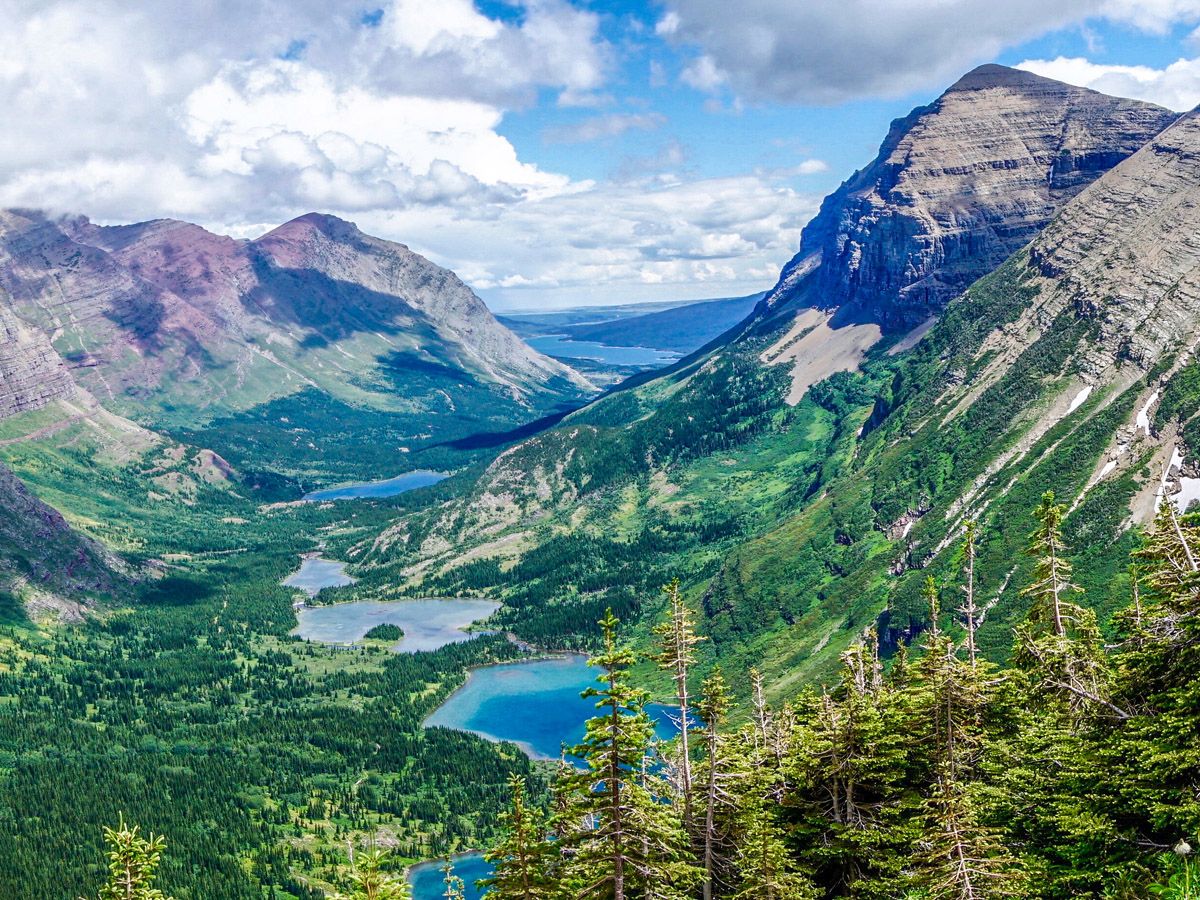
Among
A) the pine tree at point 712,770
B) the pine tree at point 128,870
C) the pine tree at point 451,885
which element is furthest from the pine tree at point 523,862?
the pine tree at point 451,885

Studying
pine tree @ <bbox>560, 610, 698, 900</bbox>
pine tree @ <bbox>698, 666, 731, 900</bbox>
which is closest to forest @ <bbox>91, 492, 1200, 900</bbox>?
pine tree @ <bbox>560, 610, 698, 900</bbox>

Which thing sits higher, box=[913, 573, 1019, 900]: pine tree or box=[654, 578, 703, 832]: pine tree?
box=[654, 578, 703, 832]: pine tree

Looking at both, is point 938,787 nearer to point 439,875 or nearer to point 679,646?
point 679,646

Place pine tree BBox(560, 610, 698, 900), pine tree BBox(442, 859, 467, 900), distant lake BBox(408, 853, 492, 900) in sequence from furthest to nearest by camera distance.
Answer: distant lake BBox(408, 853, 492, 900) → pine tree BBox(442, 859, 467, 900) → pine tree BBox(560, 610, 698, 900)

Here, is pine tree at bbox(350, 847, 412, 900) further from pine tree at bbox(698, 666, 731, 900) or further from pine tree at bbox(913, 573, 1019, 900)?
pine tree at bbox(913, 573, 1019, 900)

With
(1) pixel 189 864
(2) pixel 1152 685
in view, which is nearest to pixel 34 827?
(1) pixel 189 864

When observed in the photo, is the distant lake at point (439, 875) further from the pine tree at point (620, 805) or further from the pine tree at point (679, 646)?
the pine tree at point (620, 805)

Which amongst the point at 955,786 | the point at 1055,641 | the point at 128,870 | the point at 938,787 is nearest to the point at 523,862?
the point at 128,870
